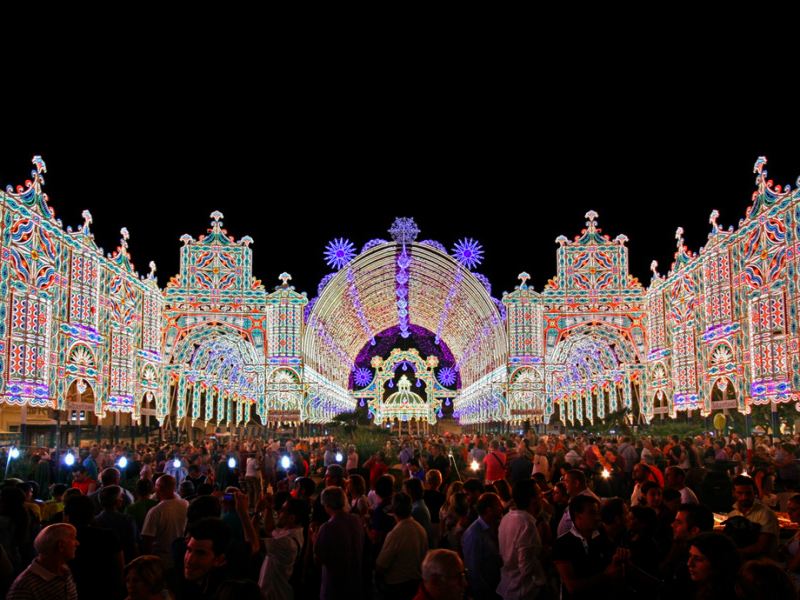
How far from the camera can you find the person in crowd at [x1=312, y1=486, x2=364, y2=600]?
688 cm

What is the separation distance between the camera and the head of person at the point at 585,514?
20.1 feet

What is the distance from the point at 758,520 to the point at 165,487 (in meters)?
5.02

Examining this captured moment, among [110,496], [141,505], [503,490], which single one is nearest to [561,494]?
[503,490]

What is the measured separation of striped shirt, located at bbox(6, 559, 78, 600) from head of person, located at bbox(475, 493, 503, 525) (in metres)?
3.25

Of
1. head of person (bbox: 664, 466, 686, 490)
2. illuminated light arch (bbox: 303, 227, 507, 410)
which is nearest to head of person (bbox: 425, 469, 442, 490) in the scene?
head of person (bbox: 664, 466, 686, 490)

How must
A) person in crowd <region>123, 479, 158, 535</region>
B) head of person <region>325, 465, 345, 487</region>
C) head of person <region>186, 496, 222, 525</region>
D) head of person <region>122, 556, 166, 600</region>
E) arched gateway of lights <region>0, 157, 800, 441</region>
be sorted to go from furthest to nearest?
arched gateway of lights <region>0, 157, 800, 441</region>, head of person <region>325, 465, 345, 487</region>, person in crowd <region>123, 479, 158, 535</region>, head of person <region>186, 496, 222, 525</region>, head of person <region>122, 556, 166, 600</region>

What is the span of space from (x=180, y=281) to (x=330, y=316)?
41.5ft

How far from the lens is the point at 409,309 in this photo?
64500 millimetres

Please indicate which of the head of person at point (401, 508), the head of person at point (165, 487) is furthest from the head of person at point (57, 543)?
the head of person at point (401, 508)

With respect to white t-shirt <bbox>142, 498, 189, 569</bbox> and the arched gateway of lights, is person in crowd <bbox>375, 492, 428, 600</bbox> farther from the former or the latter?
the arched gateway of lights

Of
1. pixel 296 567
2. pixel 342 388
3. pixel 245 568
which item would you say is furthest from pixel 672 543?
pixel 342 388

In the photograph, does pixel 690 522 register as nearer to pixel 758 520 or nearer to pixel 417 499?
pixel 758 520

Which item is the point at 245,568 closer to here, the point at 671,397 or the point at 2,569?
the point at 2,569

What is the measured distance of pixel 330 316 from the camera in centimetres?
4831
